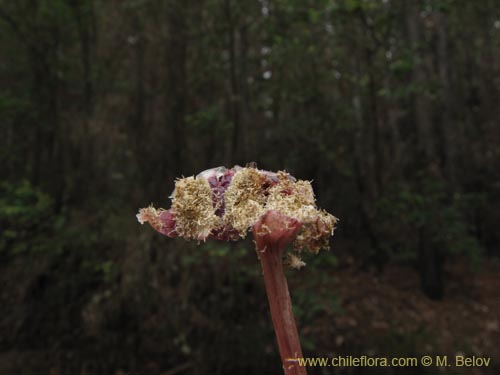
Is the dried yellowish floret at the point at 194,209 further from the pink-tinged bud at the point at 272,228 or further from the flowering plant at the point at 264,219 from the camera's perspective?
the pink-tinged bud at the point at 272,228

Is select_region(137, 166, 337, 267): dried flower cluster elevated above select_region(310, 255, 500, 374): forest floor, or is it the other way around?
select_region(137, 166, 337, 267): dried flower cluster

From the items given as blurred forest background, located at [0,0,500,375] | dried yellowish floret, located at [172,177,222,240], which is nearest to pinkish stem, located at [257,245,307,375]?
dried yellowish floret, located at [172,177,222,240]

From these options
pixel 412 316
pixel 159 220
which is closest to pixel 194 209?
pixel 159 220

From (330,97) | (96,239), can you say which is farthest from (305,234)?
(330,97)

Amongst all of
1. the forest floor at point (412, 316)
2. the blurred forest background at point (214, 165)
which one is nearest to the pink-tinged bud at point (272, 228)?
the blurred forest background at point (214, 165)

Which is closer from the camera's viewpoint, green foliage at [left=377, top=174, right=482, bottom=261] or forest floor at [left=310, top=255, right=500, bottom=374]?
forest floor at [left=310, top=255, right=500, bottom=374]

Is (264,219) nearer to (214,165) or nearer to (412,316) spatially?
(214,165)

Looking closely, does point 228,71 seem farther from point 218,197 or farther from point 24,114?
point 218,197

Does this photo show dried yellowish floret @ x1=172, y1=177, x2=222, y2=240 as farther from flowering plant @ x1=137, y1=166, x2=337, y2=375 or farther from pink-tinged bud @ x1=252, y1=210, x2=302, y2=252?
pink-tinged bud @ x1=252, y1=210, x2=302, y2=252
